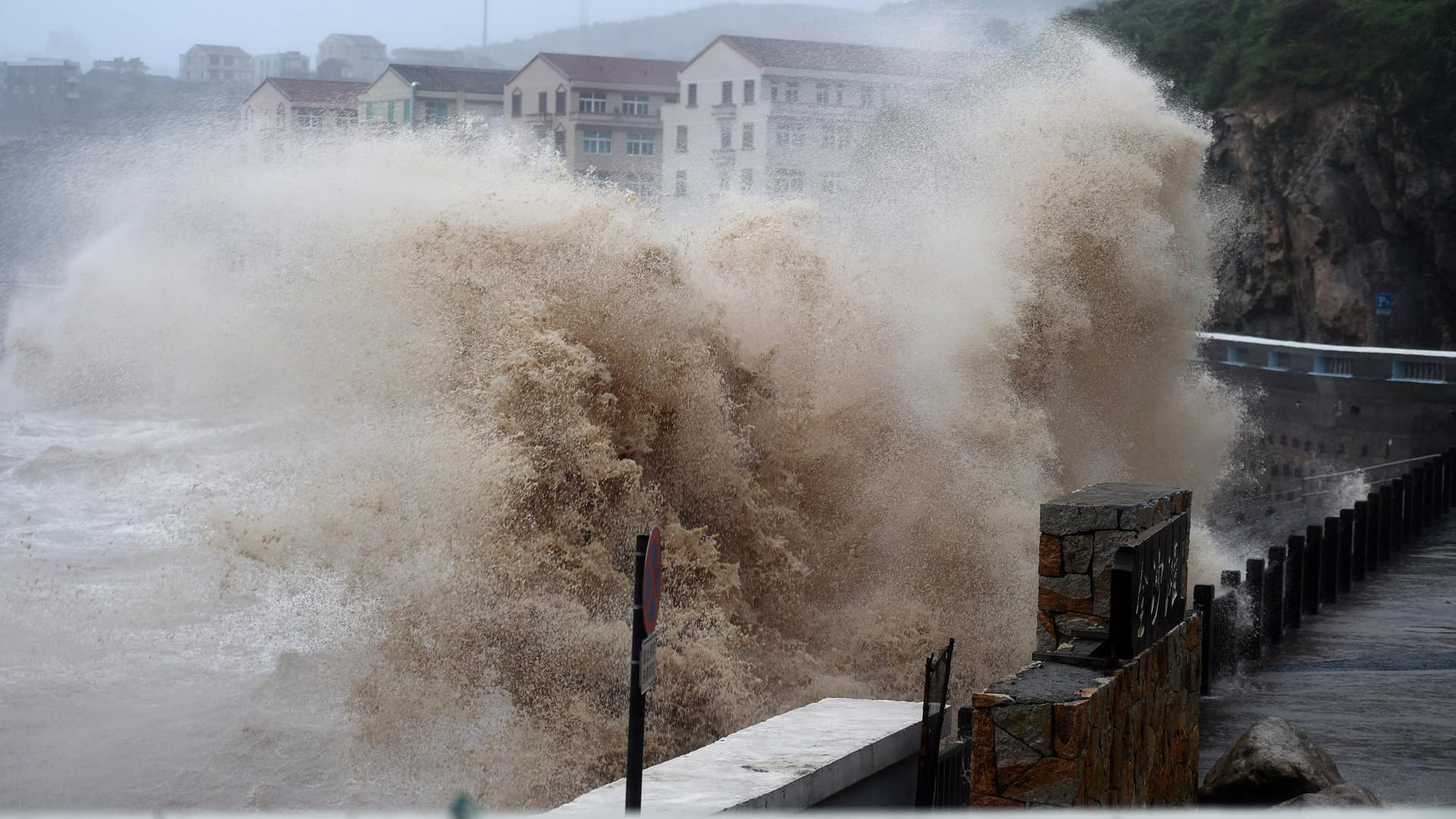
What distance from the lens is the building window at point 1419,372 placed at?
23062 mm

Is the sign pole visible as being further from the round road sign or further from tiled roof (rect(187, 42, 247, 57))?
tiled roof (rect(187, 42, 247, 57))

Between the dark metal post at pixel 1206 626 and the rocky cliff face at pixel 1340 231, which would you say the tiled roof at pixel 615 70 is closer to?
the rocky cliff face at pixel 1340 231

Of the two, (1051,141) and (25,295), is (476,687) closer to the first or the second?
(1051,141)

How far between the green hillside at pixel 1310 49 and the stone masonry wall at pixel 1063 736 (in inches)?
1233

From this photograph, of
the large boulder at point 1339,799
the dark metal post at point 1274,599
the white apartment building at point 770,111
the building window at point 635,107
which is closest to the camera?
the large boulder at point 1339,799

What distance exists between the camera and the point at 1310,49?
35.6m

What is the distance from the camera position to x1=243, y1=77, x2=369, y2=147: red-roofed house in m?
36.8

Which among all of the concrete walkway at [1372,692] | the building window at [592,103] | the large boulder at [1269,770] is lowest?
the concrete walkway at [1372,692]

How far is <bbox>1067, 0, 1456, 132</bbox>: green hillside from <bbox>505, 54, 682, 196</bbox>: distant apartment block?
51.3 ft

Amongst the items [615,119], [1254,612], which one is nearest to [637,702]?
[1254,612]

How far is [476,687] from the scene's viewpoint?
33.9ft

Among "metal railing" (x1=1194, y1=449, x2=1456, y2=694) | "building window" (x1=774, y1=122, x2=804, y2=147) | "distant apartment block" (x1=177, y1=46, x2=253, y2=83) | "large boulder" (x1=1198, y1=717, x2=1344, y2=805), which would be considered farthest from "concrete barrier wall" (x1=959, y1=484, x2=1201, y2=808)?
"distant apartment block" (x1=177, y1=46, x2=253, y2=83)

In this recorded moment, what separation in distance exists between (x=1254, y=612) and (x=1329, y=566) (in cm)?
253

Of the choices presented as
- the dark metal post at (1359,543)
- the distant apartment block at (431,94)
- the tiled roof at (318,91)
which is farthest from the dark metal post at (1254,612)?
the distant apartment block at (431,94)
